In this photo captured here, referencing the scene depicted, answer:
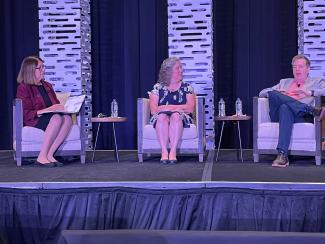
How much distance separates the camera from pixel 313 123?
3.99m

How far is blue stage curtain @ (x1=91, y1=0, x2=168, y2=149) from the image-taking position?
229 inches

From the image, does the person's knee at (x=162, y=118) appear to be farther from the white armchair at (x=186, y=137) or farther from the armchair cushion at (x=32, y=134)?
the armchair cushion at (x=32, y=134)

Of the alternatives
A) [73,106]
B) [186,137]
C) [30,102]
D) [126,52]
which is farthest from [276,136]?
[126,52]

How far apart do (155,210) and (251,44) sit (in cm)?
341

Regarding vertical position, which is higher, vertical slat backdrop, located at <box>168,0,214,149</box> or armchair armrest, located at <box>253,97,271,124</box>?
vertical slat backdrop, located at <box>168,0,214,149</box>

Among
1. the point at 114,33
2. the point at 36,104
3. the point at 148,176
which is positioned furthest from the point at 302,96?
the point at 114,33

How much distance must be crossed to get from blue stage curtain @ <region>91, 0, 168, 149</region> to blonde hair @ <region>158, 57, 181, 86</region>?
56.6 inches

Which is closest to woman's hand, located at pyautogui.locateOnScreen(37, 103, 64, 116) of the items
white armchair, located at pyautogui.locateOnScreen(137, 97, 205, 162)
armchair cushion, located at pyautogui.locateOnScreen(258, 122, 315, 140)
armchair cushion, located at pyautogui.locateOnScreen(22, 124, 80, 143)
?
armchair cushion, located at pyautogui.locateOnScreen(22, 124, 80, 143)

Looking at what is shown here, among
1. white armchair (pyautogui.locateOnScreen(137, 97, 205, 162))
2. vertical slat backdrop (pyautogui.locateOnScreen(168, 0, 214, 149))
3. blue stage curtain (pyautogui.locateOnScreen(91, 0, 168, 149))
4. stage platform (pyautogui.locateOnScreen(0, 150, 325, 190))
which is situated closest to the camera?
stage platform (pyautogui.locateOnScreen(0, 150, 325, 190))

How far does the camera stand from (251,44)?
18.6 feet

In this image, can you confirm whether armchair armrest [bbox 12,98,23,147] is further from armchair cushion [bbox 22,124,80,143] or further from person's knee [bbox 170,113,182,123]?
person's knee [bbox 170,113,182,123]

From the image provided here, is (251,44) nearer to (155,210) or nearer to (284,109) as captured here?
(284,109)

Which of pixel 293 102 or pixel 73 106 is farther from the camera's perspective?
pixel 73 106

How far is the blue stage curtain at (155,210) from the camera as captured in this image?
104 inches
